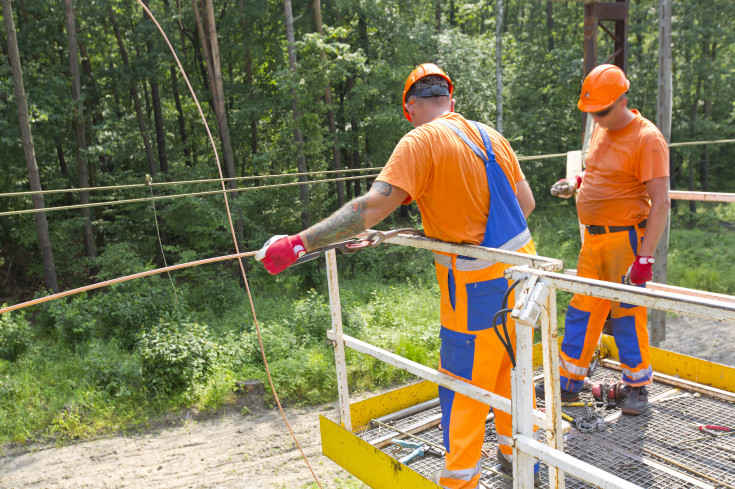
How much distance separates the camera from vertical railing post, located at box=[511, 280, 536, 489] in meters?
1.89

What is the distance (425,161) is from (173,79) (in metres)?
20.9

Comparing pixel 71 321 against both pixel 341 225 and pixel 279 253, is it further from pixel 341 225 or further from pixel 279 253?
pixel 341 225

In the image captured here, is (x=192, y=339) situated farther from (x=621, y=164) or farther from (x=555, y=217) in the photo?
(x=555, y=217)

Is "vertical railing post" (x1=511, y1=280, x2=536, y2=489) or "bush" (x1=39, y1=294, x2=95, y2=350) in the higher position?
"vertical railing post" (x1=511, y1=280, x2=536, y2=489)

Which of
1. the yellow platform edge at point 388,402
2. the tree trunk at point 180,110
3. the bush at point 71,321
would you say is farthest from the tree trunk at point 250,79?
the yellow platform edge at point 388,402

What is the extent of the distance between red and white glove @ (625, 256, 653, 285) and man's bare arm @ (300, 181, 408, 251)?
187 cm

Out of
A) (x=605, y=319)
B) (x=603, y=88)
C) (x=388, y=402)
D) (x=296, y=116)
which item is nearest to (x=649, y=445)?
(x=605, y=319)

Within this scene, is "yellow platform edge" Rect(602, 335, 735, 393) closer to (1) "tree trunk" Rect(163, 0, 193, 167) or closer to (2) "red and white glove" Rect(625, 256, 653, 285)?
(2) "red and white glove" Rect(625, 256, 653, 285)

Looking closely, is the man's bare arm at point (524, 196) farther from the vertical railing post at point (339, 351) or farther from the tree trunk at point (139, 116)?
the tree trunk at point (139, 116)

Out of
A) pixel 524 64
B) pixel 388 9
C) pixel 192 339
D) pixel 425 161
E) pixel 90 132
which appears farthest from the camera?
pixel 524 64

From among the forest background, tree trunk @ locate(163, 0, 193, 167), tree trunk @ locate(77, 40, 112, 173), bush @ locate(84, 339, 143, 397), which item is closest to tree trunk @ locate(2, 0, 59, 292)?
the forest background

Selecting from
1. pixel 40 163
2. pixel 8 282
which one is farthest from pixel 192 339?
pixel 40 163

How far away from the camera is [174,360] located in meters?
6.94

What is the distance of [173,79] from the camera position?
20.8 metres
